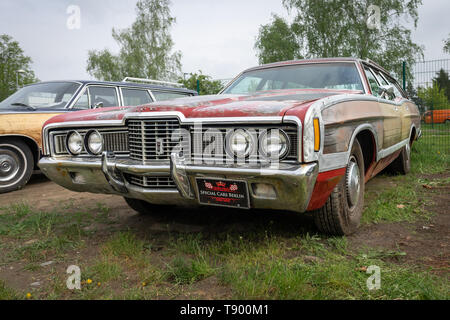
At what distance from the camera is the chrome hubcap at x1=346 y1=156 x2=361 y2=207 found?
2631mm

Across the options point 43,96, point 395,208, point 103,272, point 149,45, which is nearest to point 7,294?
point 103,272

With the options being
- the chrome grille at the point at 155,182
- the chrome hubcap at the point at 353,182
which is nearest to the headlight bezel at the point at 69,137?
the chrome grille at the point at 155,182

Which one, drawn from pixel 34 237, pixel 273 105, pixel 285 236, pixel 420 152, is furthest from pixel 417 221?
pixel 420 152

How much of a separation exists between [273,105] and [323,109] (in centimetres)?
31

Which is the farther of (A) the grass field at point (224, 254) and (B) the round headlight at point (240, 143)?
(B) the round headlight at point (240, 143)

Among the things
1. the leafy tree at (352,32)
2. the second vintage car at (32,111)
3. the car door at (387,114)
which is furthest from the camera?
the leafy tree at (352,32)

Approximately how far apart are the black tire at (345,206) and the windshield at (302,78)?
0.86 meters

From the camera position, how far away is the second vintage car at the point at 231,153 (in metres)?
1.98

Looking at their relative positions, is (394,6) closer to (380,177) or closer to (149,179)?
(380,177)

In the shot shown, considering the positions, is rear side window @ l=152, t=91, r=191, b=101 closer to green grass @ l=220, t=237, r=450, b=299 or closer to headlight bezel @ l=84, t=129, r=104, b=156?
headlight bezel @ l=84, t=129, r=104, b=156

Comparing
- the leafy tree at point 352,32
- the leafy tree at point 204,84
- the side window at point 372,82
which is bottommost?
the side window at point 372,82

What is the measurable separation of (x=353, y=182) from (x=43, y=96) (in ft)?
16.5

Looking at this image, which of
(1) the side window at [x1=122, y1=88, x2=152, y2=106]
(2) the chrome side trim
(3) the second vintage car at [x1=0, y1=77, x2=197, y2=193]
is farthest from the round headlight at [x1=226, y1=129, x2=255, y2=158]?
(1) the side window at [x1=122, y1=88, x2=152, y2=106]

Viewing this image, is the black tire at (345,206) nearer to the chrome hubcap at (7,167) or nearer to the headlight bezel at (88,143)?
the headlight bezel at (88,143)
